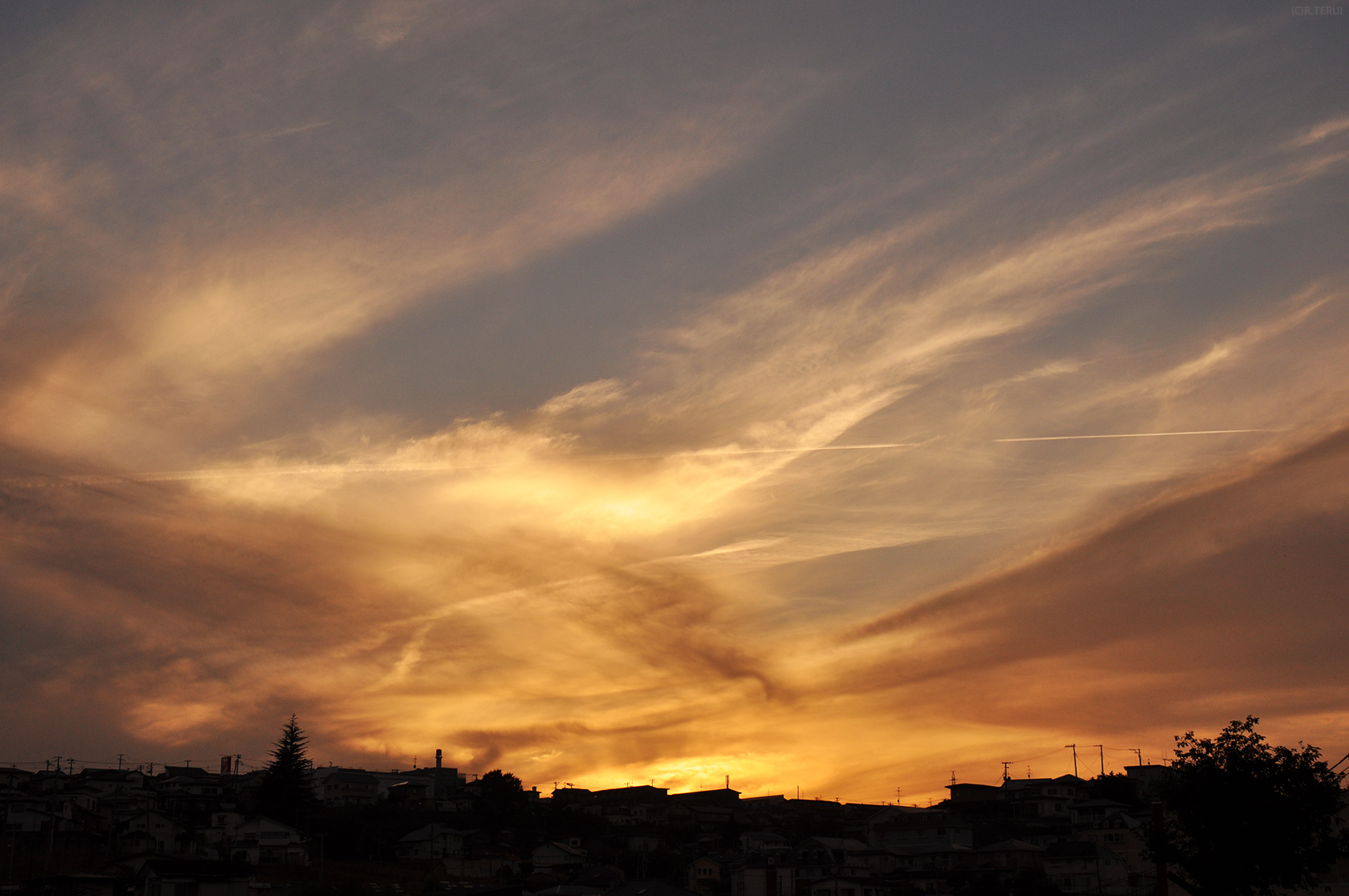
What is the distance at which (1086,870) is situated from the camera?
79.5 meters

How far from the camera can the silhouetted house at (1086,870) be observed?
78.6 meters

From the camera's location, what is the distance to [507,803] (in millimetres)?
112875

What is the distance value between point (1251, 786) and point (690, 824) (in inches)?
3622

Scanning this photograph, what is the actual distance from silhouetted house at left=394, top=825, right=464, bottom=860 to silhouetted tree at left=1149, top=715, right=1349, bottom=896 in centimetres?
7297

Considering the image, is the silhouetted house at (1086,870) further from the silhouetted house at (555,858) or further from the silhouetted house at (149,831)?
the silhouetted house at (149,831)

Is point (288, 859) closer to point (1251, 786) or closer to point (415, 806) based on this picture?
point (415, 806)

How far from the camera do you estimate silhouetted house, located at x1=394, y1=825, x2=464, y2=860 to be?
95750 mm

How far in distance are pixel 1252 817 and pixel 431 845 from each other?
77073 mm

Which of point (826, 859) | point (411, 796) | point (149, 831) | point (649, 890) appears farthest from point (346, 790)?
point (649, 890)

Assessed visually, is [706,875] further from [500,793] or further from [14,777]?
[14,777]

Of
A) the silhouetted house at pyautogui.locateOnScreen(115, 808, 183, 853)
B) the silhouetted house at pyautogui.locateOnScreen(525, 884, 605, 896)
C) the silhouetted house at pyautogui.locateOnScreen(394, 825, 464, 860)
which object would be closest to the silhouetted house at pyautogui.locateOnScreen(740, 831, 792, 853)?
the silhouetted house at pyautogui.locateOnScreen(525, 884, 605, 896)

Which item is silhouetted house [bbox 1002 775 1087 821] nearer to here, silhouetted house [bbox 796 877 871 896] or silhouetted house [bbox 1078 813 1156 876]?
silhouetted house [bbox 1078 813 1156 876]

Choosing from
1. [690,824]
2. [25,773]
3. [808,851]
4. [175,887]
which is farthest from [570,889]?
[25,773]

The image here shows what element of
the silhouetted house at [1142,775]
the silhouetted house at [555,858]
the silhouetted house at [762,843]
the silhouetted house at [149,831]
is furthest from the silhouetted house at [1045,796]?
the silhouetted house at [149,831]
